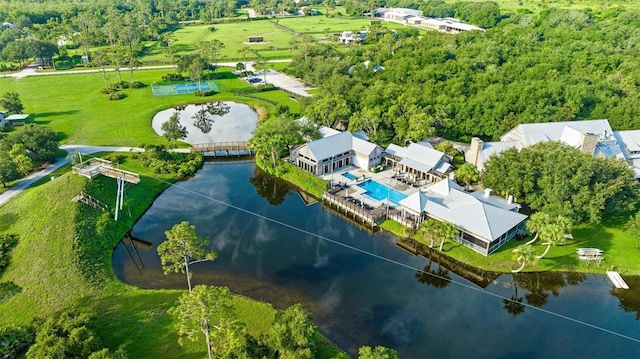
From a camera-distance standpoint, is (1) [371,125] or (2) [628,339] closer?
(2) [628,339]

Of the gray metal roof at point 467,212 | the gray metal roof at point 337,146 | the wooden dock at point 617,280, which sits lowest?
the wooden dock at point 617,280

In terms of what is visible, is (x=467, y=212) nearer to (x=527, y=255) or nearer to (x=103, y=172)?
(x=527, y=255)

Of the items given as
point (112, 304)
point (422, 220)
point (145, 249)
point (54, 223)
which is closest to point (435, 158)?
point (422, 220)

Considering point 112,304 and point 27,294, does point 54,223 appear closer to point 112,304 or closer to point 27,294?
point 27,294

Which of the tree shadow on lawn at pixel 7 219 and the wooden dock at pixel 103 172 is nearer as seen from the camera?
the tree shadow on lawn at pixel 7 219

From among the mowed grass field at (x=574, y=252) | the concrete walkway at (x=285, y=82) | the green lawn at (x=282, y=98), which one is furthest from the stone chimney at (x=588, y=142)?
the concrete walkway at (x=285, y=82)

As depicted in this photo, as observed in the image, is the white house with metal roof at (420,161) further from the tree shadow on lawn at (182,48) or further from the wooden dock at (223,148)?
the tree shadow on lawn at (182,48)
